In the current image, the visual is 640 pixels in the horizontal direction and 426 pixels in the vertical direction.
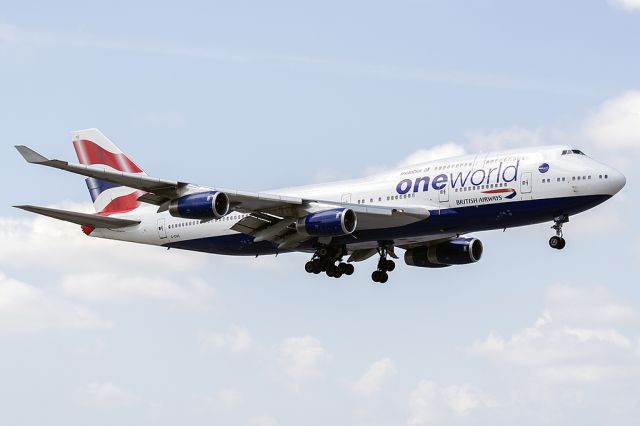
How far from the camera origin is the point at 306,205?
54.6m

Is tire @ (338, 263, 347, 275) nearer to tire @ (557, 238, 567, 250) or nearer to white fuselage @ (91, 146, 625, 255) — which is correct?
white fuselage @ (91, 146, 625, 255)

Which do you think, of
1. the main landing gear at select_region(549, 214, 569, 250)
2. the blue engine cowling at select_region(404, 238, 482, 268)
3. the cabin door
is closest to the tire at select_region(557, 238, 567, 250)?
the main landing gear at select_region(549, 214, 569, 250)

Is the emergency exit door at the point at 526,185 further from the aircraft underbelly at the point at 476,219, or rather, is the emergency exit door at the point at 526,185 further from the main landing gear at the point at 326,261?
the main landing gear at the point at 326,261

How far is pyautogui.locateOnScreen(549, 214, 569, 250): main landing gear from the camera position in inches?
2053

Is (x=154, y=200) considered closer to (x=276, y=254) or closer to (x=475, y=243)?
(x=276, y=254)

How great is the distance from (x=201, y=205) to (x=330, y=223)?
18.9ft

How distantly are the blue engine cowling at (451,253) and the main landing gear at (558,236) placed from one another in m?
8.52

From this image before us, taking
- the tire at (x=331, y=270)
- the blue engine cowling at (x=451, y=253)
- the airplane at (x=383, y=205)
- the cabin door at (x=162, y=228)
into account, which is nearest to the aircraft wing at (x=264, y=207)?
the airplane at (x=383, y=205)

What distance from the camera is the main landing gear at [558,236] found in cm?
5216

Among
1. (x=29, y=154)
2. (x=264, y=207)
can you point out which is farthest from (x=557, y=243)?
(x=29, y=154)

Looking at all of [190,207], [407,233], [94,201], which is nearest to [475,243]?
[407,233]

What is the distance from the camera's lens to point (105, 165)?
65.2 meters

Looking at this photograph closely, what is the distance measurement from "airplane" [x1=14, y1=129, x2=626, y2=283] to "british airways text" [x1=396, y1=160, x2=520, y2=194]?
4 centimetres

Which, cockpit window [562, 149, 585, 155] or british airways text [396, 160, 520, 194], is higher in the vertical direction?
cockpit window [562, 149, 585, 155]
